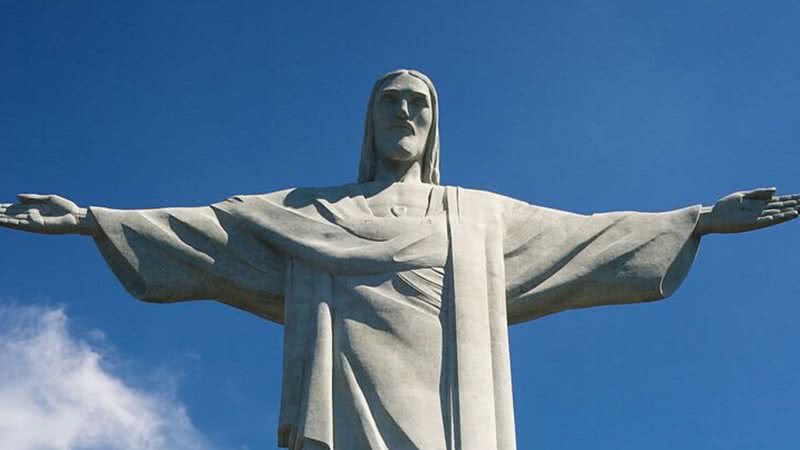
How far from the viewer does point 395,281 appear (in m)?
15.2

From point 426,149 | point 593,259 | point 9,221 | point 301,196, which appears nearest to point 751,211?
point 593,259

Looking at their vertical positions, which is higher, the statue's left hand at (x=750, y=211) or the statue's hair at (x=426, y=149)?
the statue's hair at (x=426, y=149)

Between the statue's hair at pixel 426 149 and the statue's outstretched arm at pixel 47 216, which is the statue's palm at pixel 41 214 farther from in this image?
the statue's hair at pixel 426 149

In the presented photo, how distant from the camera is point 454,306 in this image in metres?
15.0

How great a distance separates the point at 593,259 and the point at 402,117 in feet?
9.25

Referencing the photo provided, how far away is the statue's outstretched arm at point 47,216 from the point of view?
15.9m

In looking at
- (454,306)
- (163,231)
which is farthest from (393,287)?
(163,231)

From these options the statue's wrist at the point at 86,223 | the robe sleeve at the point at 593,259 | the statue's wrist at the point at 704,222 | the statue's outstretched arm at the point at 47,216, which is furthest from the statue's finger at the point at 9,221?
the statue's wrist at the point at 704,222

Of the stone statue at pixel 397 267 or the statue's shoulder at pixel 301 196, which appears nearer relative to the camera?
the stone statue at pixel 397 267

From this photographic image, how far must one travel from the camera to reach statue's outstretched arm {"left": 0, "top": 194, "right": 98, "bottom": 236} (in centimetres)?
1592

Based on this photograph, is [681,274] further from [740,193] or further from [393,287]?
[393,287]

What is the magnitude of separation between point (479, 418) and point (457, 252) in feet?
6.37

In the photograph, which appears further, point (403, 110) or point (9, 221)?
point (403, 110)

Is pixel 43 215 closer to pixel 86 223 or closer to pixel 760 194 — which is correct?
pixel 86 223
